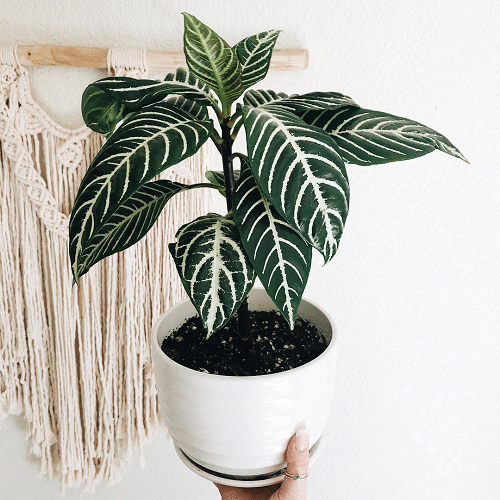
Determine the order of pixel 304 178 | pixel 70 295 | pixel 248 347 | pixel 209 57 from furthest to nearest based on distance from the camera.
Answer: pixel 70 295 → pixel 248 347 → pixel 209 57 → pixel 304 178

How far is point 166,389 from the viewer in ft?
2.10

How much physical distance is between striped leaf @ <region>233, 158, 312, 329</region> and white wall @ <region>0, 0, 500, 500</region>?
57cm

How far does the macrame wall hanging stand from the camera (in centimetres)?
101

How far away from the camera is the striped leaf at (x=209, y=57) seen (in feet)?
1.84

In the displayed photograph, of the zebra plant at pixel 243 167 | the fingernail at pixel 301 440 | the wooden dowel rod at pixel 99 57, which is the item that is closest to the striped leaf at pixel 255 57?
the zebra plant at pixel 243 167

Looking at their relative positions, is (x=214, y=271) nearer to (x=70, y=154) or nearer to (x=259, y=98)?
(x=259, y=98)

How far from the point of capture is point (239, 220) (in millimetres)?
534

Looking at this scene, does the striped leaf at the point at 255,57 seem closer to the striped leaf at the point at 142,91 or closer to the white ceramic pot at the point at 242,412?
the striped leaf at the point at 142,91

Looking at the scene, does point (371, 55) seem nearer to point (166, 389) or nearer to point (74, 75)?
point (74, 75)

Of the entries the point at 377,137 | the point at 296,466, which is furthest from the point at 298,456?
the point at 377,137

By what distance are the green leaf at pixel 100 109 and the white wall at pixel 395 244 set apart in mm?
431

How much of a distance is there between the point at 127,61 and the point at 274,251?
620 mm

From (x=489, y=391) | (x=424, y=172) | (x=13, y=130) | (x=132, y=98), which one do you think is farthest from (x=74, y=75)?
(x=489, y=391)

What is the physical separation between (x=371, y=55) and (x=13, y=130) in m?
0.73
